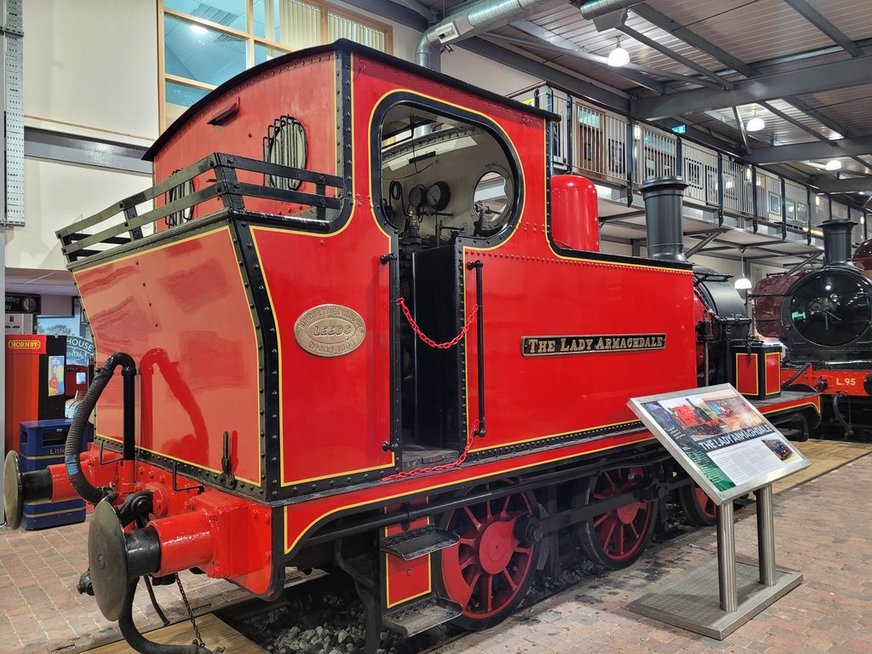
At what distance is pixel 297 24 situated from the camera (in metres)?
8.94

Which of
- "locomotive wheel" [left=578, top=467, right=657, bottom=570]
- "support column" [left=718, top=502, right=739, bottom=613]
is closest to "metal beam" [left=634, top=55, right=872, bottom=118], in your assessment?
"locomotive wheel" [left=578, top=467, right=657, bottom=570]

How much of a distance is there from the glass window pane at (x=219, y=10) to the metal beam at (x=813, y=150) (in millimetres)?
11733

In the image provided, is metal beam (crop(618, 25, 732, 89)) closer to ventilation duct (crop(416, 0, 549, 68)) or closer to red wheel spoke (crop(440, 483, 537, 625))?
ventilation duct (crop(416, 0, 549, 68))

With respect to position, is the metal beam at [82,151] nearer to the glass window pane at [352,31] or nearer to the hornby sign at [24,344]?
the hornby sign at [24,344]

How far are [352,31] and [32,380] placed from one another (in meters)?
6.33

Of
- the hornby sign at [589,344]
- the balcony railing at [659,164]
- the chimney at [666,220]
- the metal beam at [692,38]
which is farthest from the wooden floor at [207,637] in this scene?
the metal beam at [692,38]

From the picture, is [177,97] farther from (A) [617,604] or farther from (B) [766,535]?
(B) [766,535]

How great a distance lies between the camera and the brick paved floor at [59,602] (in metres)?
3.67

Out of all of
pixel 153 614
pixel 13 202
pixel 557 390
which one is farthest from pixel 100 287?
pixel 13 202

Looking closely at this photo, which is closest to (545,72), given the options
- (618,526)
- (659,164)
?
(659,164)

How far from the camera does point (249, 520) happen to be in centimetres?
247

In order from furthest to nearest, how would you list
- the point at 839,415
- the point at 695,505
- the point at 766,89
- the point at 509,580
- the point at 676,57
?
the point at 766,89, the point at 676,57, the point at 839,415, the point at 695,505, the point at 509,580

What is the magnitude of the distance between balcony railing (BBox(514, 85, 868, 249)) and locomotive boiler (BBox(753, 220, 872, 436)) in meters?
2.38

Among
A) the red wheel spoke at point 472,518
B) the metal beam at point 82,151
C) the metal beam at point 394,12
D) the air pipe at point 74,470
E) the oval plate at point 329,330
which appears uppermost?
the metal beam at point 394,12
